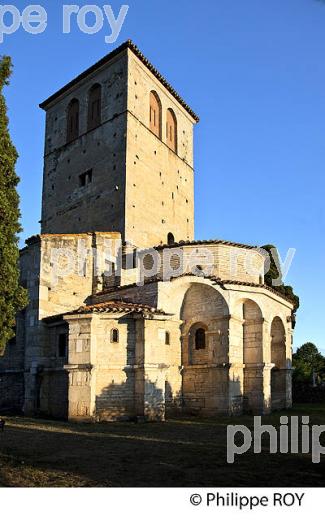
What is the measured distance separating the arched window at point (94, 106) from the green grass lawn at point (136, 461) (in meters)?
19.3

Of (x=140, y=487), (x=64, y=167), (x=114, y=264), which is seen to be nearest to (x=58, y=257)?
(x=114, y=264)

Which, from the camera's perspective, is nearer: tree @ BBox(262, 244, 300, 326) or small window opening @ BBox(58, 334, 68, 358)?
small window opening @ BBox(58, 334, 68, 358)

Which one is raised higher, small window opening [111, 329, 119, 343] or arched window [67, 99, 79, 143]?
arched window [67, 99, 79, 143]

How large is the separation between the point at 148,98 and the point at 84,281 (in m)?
12.8

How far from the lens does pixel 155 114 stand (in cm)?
2841

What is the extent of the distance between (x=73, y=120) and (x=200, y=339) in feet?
57.2

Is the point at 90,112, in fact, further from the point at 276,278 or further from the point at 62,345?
the point at 276,278

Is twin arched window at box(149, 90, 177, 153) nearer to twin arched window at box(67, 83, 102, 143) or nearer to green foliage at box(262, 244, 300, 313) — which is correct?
twin arched window at box(67, 83, 102, 143)

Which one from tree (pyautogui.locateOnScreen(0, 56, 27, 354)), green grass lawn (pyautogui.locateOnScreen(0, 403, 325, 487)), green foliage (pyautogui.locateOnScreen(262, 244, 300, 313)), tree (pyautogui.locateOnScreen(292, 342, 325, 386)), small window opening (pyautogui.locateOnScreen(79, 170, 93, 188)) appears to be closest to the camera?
green grass lawn (pyautogui.locateOnScreen(0, 403, 325, 487))

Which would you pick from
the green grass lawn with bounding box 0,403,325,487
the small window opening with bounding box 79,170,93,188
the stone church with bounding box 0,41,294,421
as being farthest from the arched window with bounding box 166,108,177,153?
the green grass lawn with bounding box 0,403,325,487

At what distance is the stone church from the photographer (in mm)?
16984

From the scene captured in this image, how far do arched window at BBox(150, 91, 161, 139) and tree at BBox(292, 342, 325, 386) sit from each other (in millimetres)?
21833

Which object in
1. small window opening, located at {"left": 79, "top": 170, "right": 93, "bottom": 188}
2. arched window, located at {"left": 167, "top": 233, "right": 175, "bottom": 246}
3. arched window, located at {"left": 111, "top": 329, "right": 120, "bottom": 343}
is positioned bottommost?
arched window, located at {"left": 111, "top": 329, "right": 120, "bottom": 343}

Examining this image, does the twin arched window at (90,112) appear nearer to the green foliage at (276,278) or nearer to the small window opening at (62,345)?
the small window opening at (62,345)
